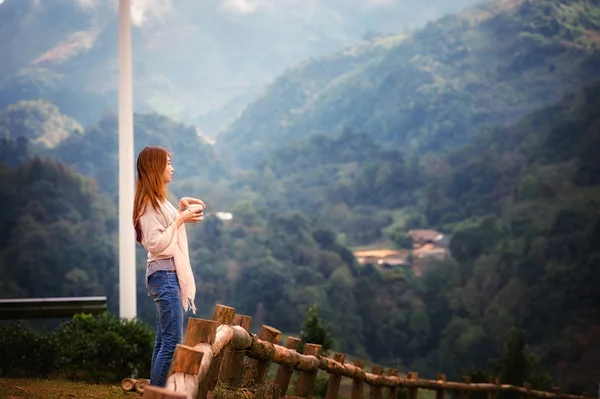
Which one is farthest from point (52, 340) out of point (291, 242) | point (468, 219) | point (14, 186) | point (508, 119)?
point (508, 119)

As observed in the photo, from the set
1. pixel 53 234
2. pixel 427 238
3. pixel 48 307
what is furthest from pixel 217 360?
pixel 427 238

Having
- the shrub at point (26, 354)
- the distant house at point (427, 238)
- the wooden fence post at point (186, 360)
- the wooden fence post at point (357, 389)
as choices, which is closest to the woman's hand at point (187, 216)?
the wooden fence post at point (186, 360)

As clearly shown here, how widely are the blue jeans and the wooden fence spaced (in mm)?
184

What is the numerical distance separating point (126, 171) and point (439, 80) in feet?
26.2

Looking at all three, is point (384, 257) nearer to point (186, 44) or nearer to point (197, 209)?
point (186, 44)

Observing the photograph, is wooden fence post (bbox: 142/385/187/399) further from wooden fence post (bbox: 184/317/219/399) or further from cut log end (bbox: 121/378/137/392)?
cut log end (bbox: 121/378/137/392)

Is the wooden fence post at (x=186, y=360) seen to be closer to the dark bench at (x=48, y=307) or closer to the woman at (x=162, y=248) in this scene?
the woman at (x=162, y=248)

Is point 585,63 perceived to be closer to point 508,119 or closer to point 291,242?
point 508,119

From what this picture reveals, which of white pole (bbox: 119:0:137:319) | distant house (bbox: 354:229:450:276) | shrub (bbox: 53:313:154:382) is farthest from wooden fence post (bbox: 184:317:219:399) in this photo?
distant house (bbox: 354:229:450:276)

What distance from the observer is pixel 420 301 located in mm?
13188

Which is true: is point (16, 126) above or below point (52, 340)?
above

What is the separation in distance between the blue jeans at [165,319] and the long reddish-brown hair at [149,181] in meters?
0.23

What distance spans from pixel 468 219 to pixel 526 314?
1.87m

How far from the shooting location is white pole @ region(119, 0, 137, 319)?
26.5 feet
